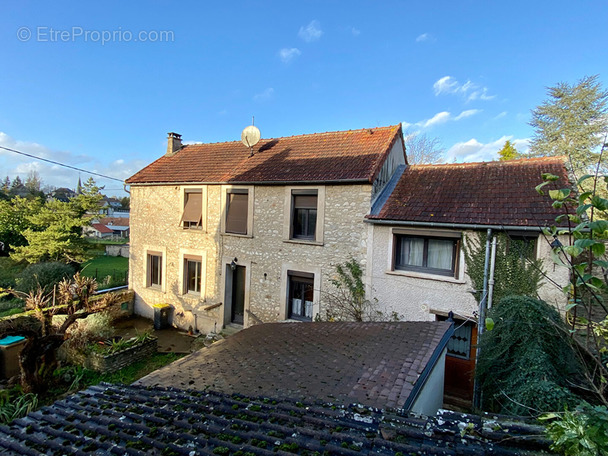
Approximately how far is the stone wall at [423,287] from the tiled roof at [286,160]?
2345 mm

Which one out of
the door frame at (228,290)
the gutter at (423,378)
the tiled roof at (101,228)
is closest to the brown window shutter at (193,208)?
the door frame at (228,290)

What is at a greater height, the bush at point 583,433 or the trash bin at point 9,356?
the bush at point 583,433

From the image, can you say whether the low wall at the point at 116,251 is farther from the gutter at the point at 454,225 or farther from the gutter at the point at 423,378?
the gutter at the point at 423,378

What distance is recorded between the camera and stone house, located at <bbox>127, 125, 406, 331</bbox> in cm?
1020

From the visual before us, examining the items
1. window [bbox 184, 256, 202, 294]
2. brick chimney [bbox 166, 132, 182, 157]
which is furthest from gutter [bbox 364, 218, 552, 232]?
brick chimney [bbox 166, 132, 182, 157]

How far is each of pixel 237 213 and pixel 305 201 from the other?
306cm

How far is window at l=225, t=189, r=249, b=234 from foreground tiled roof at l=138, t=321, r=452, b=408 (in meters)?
5.20

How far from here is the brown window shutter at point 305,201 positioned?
421 inches

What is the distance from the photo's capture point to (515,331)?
5.68 metres

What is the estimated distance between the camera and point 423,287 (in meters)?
8.84

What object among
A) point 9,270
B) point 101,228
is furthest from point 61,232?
point 101,228

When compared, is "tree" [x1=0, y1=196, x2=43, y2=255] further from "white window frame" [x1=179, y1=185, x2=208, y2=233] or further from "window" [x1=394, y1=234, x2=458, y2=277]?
"window" [x1=394, y1=234, x2=458, y2=277]

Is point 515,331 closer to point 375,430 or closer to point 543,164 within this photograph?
point 375,430

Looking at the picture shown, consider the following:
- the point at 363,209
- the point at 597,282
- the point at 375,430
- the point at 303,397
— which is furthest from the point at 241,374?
the point at 363,209
